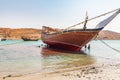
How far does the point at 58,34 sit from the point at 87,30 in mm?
5897

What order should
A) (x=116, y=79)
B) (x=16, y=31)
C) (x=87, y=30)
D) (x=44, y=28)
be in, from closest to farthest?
(x=116, y=79) → (x=87, y=30) → (x=44, y=28) → (x=16, y=31)

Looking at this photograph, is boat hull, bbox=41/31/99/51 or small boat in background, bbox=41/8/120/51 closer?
small boat in background, bbox=41/8/120/51

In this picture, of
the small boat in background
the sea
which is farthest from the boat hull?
the sea

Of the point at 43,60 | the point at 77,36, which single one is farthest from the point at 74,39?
the point at 43,60

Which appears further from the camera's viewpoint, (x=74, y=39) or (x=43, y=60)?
(x=74, y=39)

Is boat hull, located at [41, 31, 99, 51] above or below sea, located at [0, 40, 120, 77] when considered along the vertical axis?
above

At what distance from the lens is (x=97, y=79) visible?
11.7 metres

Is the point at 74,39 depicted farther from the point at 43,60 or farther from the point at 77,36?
the point at 43,60

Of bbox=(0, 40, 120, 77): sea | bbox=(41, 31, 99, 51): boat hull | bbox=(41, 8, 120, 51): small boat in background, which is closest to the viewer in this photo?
bbox=(0, 40, 120, 77): sea

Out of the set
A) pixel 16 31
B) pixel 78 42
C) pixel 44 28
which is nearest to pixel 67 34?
pixel 78 42

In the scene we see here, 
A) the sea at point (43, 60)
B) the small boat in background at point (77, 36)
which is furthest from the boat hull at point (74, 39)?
the sea at point (43, 60)

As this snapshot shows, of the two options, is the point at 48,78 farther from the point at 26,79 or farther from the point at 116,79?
the point at 116,79

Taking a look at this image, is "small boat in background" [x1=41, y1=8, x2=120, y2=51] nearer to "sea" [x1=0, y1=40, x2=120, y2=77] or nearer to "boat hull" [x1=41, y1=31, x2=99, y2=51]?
"boat hull" [x1=41, y1=31, x2=99, y2=51]

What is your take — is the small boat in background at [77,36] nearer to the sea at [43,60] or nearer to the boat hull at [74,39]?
the boat hull at [74,39]
